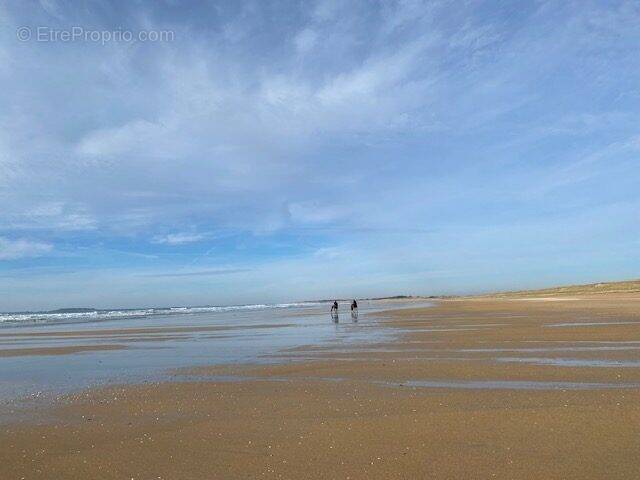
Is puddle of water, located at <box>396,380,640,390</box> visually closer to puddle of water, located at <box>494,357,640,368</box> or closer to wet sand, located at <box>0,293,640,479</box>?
wet sand, located at <box>0,293,640,479</box>

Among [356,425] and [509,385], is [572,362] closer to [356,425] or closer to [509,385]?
[509,385]

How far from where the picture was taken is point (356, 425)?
22.4 ft

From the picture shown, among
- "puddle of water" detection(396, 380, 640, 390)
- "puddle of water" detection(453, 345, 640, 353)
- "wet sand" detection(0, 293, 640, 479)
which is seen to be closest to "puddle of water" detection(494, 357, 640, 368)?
"wet sand" detection(0, 293, 640, 479)

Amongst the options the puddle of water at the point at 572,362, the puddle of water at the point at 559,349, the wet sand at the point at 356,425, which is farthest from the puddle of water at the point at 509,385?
the puddle of water at the point at 559,349

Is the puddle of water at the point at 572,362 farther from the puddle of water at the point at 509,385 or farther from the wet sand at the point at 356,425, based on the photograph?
the puddle of water at the point at 509,385

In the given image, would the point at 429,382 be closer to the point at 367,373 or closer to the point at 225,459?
the point at 367,373

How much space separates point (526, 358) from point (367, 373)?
4.45 metres

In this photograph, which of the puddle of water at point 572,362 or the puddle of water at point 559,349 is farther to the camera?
the puddle of water at point 559,349

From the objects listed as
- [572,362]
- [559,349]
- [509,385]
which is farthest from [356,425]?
[559,349]

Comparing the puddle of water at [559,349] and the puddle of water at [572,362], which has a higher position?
the puddle of water at [559,349]

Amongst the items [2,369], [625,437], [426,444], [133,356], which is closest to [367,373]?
[426,444]

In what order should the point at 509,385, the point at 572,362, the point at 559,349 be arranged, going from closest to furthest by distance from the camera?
the point at 509,385
the point at 572,362
the point at 559,349

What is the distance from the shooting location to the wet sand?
5359 mm

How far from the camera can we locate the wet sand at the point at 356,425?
5359 millimetres
